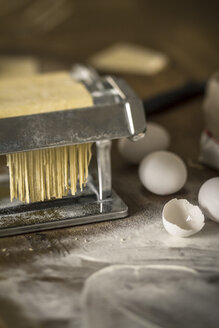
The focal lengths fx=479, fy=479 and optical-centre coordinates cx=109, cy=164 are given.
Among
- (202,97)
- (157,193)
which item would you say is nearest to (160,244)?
(157,193)

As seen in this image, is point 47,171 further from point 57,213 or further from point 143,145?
point 143,145

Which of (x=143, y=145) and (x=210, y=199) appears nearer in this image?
(x=210, y=199)

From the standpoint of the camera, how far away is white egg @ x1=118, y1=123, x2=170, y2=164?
1.43 m

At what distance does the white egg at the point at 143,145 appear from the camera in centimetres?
143

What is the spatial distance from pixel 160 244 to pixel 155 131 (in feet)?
1.52

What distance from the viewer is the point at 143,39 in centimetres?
280

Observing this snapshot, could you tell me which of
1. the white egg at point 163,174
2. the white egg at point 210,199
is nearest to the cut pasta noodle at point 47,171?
the white egg at point 163,174

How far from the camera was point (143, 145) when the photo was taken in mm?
1430

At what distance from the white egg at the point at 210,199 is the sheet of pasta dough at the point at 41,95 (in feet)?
1.16

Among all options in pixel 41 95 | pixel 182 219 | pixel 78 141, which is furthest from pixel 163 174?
pixel 41 95

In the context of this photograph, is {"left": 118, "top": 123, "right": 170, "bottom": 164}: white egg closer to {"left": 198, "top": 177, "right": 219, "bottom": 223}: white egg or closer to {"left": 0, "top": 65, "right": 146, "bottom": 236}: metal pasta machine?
{"left": 0, "top": 65, "right": 146, "bottom": 236}: metal pasta machine

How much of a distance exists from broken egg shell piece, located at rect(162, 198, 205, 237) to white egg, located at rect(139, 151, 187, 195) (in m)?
0.11

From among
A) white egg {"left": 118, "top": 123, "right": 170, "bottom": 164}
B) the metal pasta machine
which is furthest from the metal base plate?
white egg {"left": 118, "top": 123, "right": 170, "bottom": 164}

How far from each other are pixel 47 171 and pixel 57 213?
0.11m
